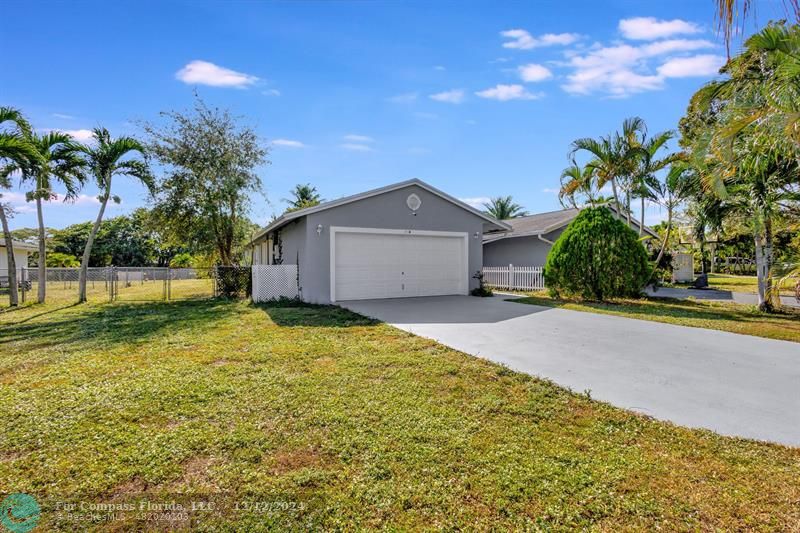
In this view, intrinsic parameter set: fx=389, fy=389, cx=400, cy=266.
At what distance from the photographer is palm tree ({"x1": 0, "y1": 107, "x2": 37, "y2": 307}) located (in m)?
10.6

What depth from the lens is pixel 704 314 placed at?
949 centimetres

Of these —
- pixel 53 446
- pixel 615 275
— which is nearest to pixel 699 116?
pixel 615 275

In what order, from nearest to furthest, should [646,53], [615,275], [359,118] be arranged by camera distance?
1. [646,53]
2. [615,275]
3. [359,118]

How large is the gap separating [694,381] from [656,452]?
2132 mm

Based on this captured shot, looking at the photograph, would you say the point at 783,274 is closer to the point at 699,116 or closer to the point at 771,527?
the point at 771,527

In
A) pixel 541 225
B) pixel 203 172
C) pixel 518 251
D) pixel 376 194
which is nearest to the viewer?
pixel 376 194

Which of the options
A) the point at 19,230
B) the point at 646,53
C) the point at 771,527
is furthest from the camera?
the point at 19,230

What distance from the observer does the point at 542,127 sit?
14133mm

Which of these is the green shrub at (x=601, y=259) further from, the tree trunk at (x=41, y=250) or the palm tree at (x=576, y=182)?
the tree trunk at (x=41, y=250)

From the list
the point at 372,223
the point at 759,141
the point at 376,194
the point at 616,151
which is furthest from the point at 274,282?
the point at 616,151

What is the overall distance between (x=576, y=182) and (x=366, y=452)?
54.5ft

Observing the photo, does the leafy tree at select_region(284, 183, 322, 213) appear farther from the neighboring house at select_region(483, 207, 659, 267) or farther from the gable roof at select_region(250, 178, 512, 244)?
the gable roof at select_region(250, 178, 512, 244)

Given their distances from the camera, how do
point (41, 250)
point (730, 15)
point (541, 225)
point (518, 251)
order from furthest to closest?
point (518, 251) → point (541, 225) → point (41, 250) → point (730, 15)

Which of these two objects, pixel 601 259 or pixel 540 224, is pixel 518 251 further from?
pixel 601 259
